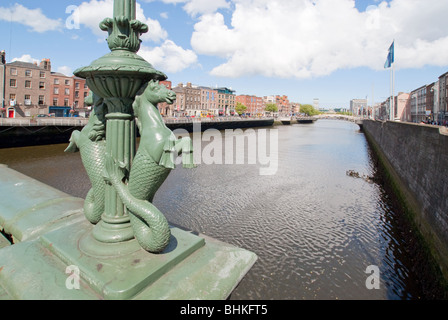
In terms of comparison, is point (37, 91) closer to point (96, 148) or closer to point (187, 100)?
point (187, 100)

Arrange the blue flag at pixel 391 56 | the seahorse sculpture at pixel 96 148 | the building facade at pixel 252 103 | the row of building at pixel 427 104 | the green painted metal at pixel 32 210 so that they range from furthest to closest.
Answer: the building facade at pixel 252 103 → the row of building at pixel 427 104 → the blue flag at pixel 391 56 → the green painted metal at pixel 32 210 → the seahorse sculpture at pixel 96 148

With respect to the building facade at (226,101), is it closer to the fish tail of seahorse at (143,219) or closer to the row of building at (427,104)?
the row of building at (427,104)

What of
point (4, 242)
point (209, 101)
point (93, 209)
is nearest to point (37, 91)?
point (4, 242)

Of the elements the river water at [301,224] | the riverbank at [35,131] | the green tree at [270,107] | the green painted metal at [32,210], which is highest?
the green tree at [270,107]

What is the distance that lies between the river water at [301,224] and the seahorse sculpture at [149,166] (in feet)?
12.7

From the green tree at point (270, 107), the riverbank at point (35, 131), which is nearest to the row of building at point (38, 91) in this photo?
the riverbank at point (35, 131)

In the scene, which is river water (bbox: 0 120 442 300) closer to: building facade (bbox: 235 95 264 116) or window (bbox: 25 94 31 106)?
window (bbox: 25 94 31 106)

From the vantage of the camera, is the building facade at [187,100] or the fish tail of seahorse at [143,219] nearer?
the fish tail of seahorse at [143,219]

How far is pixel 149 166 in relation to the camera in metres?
2.74

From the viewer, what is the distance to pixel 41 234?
337cm

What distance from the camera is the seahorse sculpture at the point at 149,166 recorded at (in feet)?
8.82

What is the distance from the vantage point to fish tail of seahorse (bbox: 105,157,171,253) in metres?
2.71

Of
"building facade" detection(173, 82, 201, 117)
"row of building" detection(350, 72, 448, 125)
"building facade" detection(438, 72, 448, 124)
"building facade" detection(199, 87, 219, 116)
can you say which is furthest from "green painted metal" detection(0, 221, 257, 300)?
"building facade" detection(199, 87, 219, 116)

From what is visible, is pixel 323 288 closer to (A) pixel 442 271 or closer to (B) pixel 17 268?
(A) pixel 442 271
